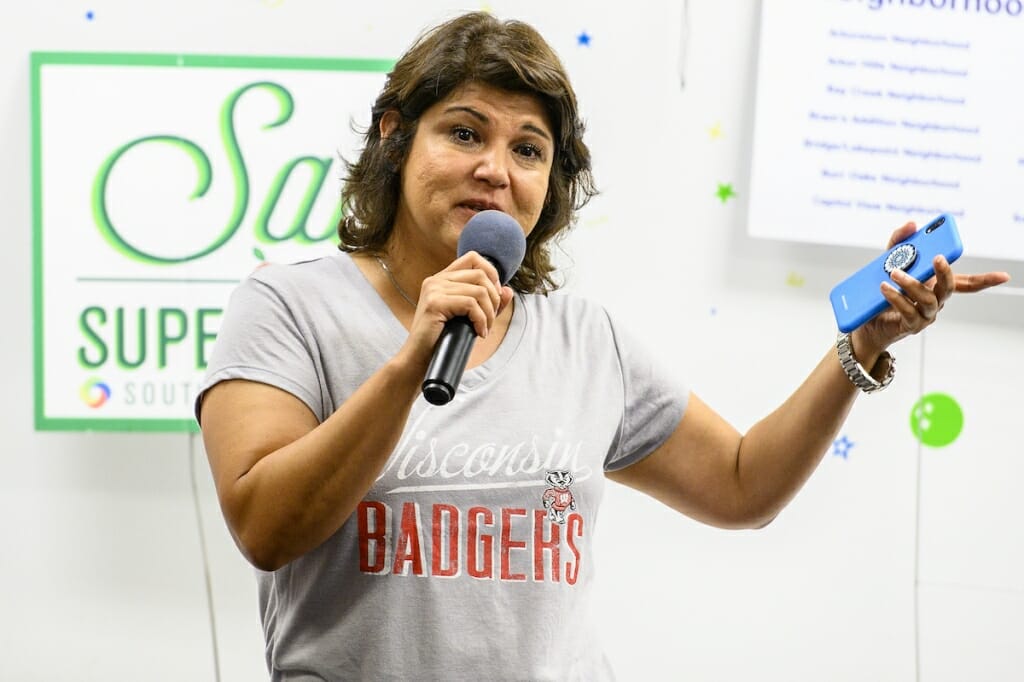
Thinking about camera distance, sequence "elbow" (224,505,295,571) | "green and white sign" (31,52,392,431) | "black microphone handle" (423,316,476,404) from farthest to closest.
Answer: "green and white sign" (31,52,392,431), "elbow" (224,505,295,571), "black microphone handle" (423,316,476,404)

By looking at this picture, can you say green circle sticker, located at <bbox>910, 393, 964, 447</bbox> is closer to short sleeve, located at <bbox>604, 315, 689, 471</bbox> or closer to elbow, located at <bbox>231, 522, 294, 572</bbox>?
short sleeve, located at <bbox>604, 315, 689, 471</bbox>

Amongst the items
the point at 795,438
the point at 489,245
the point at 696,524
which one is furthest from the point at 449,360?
the point at 696,524

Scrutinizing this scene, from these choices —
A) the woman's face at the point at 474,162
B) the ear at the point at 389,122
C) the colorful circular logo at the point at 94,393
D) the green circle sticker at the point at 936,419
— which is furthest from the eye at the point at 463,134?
the green circle sticker at the point at 936,419

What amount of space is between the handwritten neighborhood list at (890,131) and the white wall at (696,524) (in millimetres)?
47

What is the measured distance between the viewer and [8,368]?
73.6 inches

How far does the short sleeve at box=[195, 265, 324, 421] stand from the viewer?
0.99 m

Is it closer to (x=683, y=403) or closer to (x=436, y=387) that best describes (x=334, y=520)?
(x=436, y=387)

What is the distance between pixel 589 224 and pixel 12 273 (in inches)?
39.3

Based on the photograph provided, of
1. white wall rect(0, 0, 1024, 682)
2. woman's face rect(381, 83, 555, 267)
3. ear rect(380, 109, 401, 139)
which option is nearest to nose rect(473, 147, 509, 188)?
woman's face rect(381, 83, 555, 267)

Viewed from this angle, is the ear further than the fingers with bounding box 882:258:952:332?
Yes

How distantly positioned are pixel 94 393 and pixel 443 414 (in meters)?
1.02

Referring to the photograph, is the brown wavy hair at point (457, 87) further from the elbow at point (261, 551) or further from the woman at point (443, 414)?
the elbow at point (261, 551)

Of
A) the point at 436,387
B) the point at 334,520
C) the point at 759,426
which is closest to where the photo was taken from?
the point at 436,387

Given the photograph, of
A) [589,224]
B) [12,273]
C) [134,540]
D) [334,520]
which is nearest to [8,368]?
[12,273]
